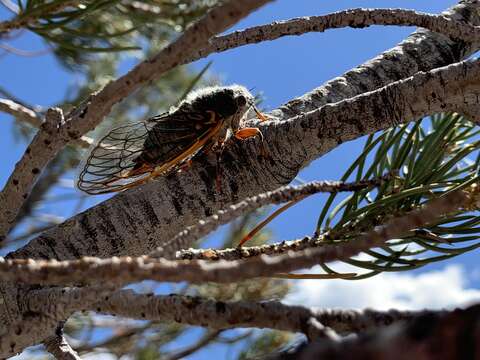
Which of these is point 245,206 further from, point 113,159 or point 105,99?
point 113,159

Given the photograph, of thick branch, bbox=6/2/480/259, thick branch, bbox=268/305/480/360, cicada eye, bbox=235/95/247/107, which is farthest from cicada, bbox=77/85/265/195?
thick branch, bbox=268/305/480/360

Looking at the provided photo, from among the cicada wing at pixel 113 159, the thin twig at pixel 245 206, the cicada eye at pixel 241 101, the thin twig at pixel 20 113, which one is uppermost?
the thin twig at pixel 20 113

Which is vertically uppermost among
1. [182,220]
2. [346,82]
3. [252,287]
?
[346,82]

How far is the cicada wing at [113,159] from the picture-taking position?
87 centimetres

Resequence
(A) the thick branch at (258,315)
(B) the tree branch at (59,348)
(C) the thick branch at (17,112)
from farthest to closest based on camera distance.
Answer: (C) the thick branch at (17,112)
(B) the tree branch at (59,348)
(A) the thick branch at (258,315)

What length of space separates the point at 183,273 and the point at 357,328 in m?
0.10

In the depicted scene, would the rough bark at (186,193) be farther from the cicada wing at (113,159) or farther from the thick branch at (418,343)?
the thick branch at (418,343)

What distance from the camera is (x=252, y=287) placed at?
1857 mm

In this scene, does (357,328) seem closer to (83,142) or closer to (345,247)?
(345,247)

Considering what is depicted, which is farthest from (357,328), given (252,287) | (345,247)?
(252,287)

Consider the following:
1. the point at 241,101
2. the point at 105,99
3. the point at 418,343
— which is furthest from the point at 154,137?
the point at 418,343

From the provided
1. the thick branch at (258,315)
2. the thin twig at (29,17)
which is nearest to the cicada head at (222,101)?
the thin twig at (29,17)

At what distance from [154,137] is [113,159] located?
2.7 inches

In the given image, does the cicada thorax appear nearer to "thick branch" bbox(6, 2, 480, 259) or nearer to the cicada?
the cicada
